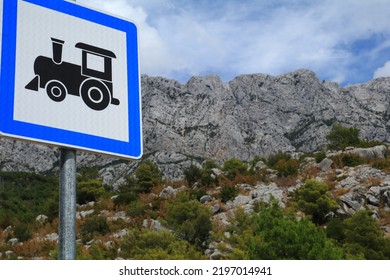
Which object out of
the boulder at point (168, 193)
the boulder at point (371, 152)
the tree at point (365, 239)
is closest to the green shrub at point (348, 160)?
the boulder at point (371, 152)

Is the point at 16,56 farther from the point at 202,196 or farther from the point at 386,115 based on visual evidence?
the point at 386,115

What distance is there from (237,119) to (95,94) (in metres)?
75.2

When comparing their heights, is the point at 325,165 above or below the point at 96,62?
above

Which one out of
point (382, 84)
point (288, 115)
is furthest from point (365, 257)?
point (382, 84)

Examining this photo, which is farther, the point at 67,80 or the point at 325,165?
the point at 325,165

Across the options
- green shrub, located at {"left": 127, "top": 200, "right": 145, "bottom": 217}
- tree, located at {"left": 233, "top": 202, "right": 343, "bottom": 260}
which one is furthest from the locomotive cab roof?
green shrub, located at {"left": 127, "top": 200, "right": 145, "bottom": 217}

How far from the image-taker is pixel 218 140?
73312 mm

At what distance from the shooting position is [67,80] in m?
2.54

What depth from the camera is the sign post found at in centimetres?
242

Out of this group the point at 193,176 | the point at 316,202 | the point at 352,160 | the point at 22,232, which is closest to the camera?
the point at 316,202

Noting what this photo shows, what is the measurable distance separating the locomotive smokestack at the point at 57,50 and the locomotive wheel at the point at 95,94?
6.6 inches

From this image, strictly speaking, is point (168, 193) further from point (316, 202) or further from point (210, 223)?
point (316, 202)

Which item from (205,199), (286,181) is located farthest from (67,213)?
(286,181)

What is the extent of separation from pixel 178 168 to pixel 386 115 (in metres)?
35.6
